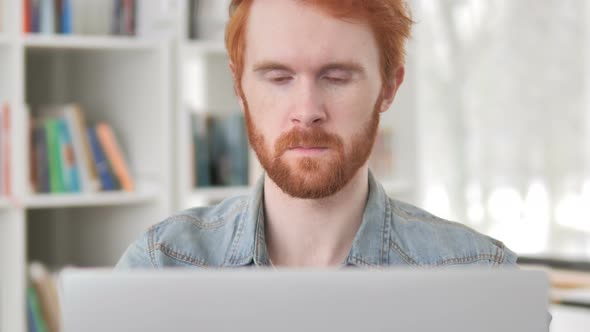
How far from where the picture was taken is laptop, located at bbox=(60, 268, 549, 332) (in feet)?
2.68

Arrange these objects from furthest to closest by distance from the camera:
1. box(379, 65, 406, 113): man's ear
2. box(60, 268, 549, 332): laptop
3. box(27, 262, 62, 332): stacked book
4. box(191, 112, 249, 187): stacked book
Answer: box(191, 112, 249, 187): stacked book → box(27, 262, 62, 332): stacked book → box(379, 65, 406, 113): man's ear → box(60, 268, 549, 332): laptop

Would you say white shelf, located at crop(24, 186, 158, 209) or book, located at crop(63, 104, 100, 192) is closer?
white shelf, located at crop(24, 186, 158, 209)

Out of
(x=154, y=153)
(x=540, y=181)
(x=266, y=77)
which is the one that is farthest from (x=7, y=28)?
(x=540, y=181)

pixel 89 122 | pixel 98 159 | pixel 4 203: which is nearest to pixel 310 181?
pixel 4 203

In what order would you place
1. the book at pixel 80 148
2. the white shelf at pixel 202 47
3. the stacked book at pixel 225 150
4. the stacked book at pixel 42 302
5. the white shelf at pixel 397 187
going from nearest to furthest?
the stacked book at pixel 42 302
the book at pixel 80 148
the white shelf at pixel 202 47
the stacked book at pixel 225 150
the white shelf at pixel 397 187

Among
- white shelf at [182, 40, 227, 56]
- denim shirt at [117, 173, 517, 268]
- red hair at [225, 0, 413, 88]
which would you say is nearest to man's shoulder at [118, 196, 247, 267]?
denim shirt at [117, 173, 517, 268]

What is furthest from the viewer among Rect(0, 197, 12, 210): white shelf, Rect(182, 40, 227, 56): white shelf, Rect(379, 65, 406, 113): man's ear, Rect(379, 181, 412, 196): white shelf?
Rect(379, 181, 412, 196): white shelf

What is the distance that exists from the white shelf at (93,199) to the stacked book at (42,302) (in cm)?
20

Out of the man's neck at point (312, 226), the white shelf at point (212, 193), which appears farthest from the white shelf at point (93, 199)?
the man's neck at point (312, 226)

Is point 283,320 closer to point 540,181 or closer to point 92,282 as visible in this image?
point 92,282

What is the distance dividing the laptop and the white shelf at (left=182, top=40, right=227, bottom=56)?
2.05m

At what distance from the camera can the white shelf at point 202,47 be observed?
2.82 m

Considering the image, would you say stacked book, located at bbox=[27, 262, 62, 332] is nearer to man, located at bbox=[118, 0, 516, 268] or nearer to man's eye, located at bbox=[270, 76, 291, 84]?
man, located at bbox=[118, 0, 516, 268]

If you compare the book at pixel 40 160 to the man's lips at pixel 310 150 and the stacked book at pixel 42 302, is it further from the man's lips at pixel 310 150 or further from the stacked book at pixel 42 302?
the man's lips at pixel 310 150
